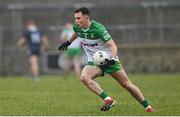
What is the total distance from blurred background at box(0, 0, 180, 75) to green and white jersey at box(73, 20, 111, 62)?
1759cm

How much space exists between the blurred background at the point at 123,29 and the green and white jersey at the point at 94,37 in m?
17.6

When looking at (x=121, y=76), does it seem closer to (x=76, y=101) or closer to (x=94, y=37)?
(x=94, y=37)

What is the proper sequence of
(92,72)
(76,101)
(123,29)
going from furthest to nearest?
(123,29) → (76,101) → (92,72)

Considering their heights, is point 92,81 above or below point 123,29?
above

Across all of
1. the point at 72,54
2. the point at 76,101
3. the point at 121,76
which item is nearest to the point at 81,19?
the point at 121,76

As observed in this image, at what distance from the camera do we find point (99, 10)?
31000 mm

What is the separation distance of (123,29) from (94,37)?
18.3m

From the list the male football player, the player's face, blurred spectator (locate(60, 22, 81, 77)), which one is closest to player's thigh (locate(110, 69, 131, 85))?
the male football player

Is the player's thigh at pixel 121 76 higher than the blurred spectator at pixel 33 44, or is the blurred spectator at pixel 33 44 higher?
the player's thigh at pixel 121 76

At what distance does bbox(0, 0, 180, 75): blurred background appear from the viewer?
3073 centimetres

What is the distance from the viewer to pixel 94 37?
12789mm

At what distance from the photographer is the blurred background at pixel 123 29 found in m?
30.7

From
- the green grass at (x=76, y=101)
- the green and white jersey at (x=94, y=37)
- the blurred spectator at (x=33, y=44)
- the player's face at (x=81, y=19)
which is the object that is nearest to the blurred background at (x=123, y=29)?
the blurred spectator at (x=33, y=44)

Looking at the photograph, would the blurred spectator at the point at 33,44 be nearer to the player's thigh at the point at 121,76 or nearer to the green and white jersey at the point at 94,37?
the green and white jersey at the point at 94,37
